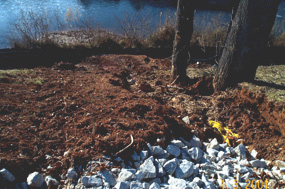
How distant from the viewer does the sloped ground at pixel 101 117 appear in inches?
88.1

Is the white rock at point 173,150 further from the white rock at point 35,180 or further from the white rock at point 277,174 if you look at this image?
the white rock at point 35,180

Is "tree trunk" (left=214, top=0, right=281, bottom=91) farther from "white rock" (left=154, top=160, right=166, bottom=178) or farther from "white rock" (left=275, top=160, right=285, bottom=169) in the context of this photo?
"white rock" (left=154, top=160, right=166, bottom=178)

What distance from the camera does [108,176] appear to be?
2.04m

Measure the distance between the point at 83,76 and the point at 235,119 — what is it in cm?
277

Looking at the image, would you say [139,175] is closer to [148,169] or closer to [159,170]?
[148,169]

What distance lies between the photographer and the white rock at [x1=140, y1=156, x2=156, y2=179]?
6.84ft

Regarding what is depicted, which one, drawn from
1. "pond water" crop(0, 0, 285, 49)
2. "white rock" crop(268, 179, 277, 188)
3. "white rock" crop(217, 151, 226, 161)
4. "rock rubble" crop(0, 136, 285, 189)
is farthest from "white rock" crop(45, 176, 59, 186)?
"pond water" crop(0, 0, 285, 49)

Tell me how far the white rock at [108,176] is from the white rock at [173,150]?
709 millimetres

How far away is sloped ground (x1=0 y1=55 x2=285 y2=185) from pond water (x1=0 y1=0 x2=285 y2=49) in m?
5.80

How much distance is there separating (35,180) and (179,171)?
135cm

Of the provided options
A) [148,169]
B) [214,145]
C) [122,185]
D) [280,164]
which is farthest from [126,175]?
[280,164]

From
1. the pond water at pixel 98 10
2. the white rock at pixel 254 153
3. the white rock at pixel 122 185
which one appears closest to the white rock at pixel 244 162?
the white rock at pixel 254 153

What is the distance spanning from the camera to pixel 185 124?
294 centimetres

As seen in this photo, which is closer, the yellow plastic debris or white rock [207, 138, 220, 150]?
white rock [207, 138, 220, 150]
